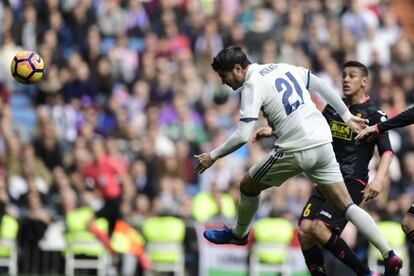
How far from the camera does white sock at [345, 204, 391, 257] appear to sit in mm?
12039

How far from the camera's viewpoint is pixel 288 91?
11.9 m

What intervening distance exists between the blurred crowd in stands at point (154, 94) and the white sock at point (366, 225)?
21.0 ft

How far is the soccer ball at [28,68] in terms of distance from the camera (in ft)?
46.6

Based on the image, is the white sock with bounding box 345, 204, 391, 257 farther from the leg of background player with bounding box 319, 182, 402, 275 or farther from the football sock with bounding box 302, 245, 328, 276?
the football sock with bounding box 302, 245, 328, 276

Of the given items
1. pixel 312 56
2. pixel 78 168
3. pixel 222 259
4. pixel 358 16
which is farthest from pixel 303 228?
pixel 358 16

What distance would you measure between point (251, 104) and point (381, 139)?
5.71 feet

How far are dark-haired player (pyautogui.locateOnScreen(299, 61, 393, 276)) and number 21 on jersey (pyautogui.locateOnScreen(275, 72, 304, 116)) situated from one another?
3.21 feet

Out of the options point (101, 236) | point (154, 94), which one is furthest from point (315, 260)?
point (154, 94)

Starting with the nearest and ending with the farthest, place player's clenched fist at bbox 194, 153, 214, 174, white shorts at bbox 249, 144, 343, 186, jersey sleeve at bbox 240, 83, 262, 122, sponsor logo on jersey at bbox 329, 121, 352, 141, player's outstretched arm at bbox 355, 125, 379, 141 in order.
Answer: jersey sleeve at bbox 240, 83, 262, 122 < player's clenched fist at bbox 194, 153, 214, 174 < white shorts at bbox 249, 144, 343, 186 < player's outstretched arm at bbox 355, 125, 379, 141 < sponsor logo on jersey at bbox 329, 121, 352, 141

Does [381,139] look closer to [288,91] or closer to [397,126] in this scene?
[397,126]

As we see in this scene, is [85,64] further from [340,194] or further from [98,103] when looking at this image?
[340,194]

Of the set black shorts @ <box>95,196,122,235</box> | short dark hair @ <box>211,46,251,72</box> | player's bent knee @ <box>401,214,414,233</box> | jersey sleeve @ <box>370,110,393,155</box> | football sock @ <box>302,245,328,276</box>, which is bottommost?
football sock @ <box>302,245,328,276</box>

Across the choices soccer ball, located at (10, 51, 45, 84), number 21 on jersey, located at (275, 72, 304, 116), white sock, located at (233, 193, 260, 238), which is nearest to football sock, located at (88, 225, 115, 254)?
soccer ball, located at (10, 51, 45, 84)

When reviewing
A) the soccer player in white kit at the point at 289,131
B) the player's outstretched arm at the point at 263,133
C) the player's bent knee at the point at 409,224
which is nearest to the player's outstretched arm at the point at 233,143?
the soccer player in white kit at the point at 289,131
